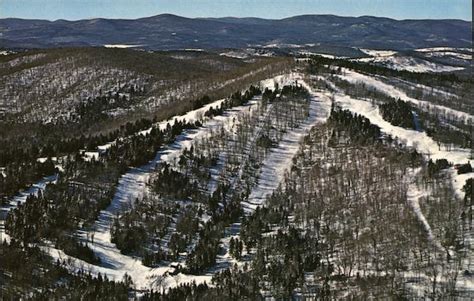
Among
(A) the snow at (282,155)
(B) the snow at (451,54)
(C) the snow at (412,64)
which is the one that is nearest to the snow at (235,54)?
(C) the snow at (412,64)

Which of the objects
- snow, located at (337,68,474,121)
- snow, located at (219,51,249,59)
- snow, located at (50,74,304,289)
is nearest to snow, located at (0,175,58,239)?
snow, located at (50,74,304,289)

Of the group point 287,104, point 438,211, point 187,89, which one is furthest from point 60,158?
point 187,89

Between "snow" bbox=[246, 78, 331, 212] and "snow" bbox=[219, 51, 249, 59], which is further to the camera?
"snow" bbox=[219, 51, 249, 59]

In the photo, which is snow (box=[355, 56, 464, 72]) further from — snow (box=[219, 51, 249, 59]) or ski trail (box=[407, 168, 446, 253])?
ski trail (box=[407, 168, 446, 253])

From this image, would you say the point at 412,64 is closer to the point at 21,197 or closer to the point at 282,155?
the point at 282,155

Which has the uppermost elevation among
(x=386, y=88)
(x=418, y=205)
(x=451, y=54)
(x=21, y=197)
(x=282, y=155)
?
(x=451, y=54)

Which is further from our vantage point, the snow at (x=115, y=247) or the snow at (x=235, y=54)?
the snow at (x=235, y=54)

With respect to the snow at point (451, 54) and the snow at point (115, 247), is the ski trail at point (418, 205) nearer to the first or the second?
the snow at point (115, 247)

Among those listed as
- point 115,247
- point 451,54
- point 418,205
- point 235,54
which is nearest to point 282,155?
point 418,205

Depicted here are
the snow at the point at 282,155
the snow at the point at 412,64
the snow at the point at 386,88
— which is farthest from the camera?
the snow at the point at 412,64

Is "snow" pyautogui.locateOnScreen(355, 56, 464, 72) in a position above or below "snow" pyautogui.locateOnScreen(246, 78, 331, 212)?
above

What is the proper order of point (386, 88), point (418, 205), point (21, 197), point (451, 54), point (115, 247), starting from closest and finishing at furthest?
point (115, 247) < point (418, 205) < point (21, 197) < point (386, 88) < point (451, 54)

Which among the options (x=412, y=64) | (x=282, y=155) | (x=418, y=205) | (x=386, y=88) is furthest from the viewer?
(x=412, y=64)
